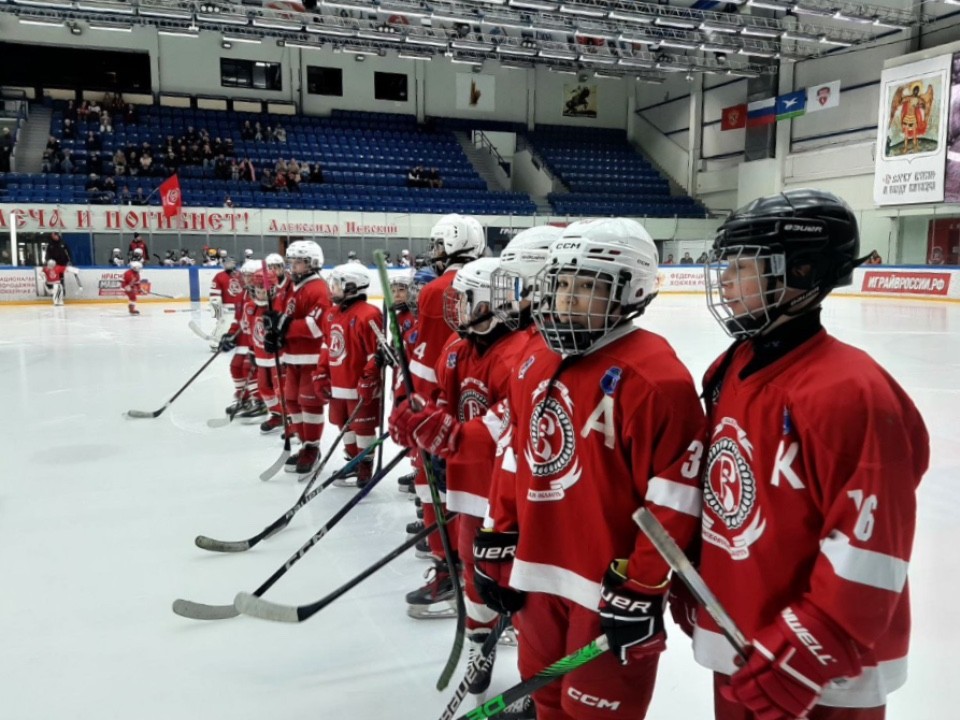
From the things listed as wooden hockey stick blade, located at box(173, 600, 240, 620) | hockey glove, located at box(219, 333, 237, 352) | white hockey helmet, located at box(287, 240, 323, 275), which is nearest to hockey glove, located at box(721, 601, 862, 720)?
wooden hockey stick blade, located at box(173, 600, 240, 620)

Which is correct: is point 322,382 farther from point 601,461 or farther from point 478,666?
point 601,461

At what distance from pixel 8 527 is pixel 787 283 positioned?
12.0 ft

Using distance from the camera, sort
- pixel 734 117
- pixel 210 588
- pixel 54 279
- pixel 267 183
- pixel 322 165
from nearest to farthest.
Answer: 1. pixel 210 588
2. pixel 54 279
3. pixel 267 183
4. pixel 322 165
5. pixel 734 117

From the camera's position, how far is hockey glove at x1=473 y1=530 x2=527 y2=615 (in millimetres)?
1580

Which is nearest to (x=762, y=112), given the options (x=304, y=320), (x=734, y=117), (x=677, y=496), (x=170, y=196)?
(x=734, y=117)

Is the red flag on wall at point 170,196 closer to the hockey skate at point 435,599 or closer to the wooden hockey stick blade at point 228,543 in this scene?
the wooden hockey stick blade at point 228,543

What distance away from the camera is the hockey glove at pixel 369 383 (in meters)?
3.91

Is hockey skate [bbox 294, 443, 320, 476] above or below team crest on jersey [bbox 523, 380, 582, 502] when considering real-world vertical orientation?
below

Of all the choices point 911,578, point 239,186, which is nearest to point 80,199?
point 239,186

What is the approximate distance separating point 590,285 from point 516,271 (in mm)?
696

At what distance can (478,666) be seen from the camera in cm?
196

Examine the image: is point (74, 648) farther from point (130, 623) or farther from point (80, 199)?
point (80, 199)

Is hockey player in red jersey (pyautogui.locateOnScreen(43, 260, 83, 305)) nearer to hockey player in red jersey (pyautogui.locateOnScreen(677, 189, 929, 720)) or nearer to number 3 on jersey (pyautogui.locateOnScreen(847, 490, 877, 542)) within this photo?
hockey player in red jersey (pyautogui.locateOnScreen(677, 189, 929, 720))

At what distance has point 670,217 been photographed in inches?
875
